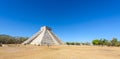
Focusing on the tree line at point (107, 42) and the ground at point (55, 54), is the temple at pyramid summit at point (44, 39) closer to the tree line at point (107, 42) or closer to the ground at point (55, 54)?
the tree line at point (107, 42)

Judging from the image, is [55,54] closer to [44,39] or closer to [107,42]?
[44,39]

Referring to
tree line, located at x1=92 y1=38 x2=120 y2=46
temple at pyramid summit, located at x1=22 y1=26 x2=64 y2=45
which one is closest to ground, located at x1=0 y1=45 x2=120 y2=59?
temple at pyramid summit, located at x1=22 y1=26 x2=64 y2=45

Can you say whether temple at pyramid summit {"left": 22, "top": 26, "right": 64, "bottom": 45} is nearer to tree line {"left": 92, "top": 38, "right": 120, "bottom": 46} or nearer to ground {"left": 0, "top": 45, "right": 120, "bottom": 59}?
tree line {"left": 92, "top": 38, "right": 120, "bottom": 46}

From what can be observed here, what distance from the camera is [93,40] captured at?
94.1 meters

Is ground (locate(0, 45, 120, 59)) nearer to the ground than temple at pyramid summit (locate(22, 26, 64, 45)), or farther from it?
nearer to the ground

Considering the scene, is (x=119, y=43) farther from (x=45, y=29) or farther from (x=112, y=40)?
(x=45, y=29)

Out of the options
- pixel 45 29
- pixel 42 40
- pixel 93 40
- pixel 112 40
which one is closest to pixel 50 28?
pixel 45 29

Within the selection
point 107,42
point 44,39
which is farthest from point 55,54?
point 107,42

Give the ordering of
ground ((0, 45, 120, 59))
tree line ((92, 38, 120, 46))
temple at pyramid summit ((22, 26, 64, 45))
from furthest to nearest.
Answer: tree line ((92, 38, 120, 46)), temple at pyramid summit ((22, 26, 64, 45)), ground ((0, 45, 120, 59))

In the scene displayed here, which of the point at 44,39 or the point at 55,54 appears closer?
the point at 55,54

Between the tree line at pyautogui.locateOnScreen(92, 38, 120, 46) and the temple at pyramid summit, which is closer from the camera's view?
the temple at pyramid summit

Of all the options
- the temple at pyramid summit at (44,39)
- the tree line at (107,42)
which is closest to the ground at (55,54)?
the temple at pyramid summit at (44,39)

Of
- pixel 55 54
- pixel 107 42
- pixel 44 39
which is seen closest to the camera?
pixel 55 54

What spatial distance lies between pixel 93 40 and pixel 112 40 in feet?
49.4
